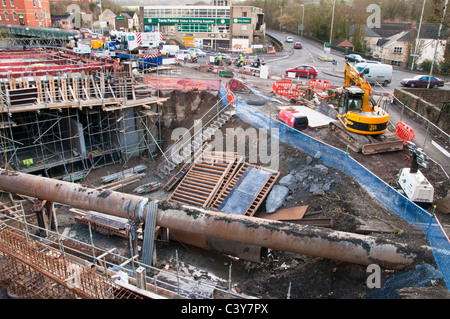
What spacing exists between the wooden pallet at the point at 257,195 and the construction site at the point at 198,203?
0.22 feet

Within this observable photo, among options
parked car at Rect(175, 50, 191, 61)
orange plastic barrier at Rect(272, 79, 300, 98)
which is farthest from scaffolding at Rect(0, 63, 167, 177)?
parked car at Rect(175, 50, 191, 61)

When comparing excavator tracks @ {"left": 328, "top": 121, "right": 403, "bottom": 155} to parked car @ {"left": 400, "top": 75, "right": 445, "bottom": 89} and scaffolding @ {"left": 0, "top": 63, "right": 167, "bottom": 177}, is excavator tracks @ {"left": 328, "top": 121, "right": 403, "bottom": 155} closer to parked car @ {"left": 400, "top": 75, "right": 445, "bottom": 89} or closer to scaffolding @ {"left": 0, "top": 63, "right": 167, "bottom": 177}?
scaffolding @ {"left": 0, "top": 63, "right": 167, "bottom": 177}

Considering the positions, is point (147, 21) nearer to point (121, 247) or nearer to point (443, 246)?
point (121, 247)

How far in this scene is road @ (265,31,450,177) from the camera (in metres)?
16.5

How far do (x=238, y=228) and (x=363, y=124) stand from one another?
9010 mm

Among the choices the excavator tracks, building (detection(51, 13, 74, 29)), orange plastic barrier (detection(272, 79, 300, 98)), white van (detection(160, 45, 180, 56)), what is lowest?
the excavator tracks

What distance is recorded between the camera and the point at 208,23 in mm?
55625

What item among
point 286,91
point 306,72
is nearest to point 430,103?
point 286,91

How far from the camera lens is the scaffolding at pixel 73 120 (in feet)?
55.6

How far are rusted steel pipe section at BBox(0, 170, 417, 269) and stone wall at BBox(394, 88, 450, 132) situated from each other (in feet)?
47.2

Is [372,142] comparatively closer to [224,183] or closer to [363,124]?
[363,124]

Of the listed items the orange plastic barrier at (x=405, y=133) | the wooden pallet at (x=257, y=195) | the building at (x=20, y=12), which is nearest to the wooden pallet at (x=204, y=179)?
the wooden pallet at (x=257, y=195)

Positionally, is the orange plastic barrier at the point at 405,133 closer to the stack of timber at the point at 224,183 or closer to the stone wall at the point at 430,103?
the stone wall at the point at 430,103

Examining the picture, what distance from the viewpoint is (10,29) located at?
4747 centimetres
